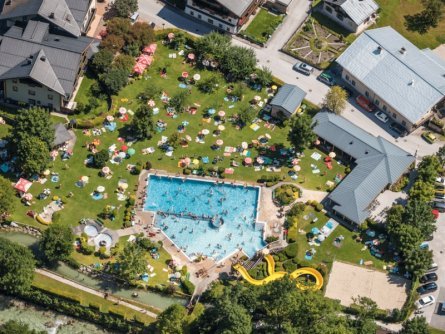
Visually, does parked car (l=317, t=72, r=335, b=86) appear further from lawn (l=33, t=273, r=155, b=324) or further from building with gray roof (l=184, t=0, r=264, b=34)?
lawn (l=33, t=273, r=155, b=324)

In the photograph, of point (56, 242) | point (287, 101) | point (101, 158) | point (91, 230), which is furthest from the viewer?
point (287, 101)

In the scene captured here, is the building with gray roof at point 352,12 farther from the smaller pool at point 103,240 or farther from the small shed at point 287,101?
the smaller pool at point 103,240

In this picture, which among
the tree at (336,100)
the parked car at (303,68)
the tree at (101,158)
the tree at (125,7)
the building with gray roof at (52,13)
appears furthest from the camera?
the tree at (125,7)

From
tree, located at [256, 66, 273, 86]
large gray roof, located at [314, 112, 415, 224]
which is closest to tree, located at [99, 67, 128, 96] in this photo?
tree, located at [256, 66, 273, 86]

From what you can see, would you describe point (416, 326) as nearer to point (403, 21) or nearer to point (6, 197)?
point (6, 197)

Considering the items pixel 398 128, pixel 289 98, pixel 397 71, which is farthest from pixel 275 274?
pixel 397 71

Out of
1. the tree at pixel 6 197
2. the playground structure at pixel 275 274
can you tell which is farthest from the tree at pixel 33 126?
the playground structure at pixel 275 274
